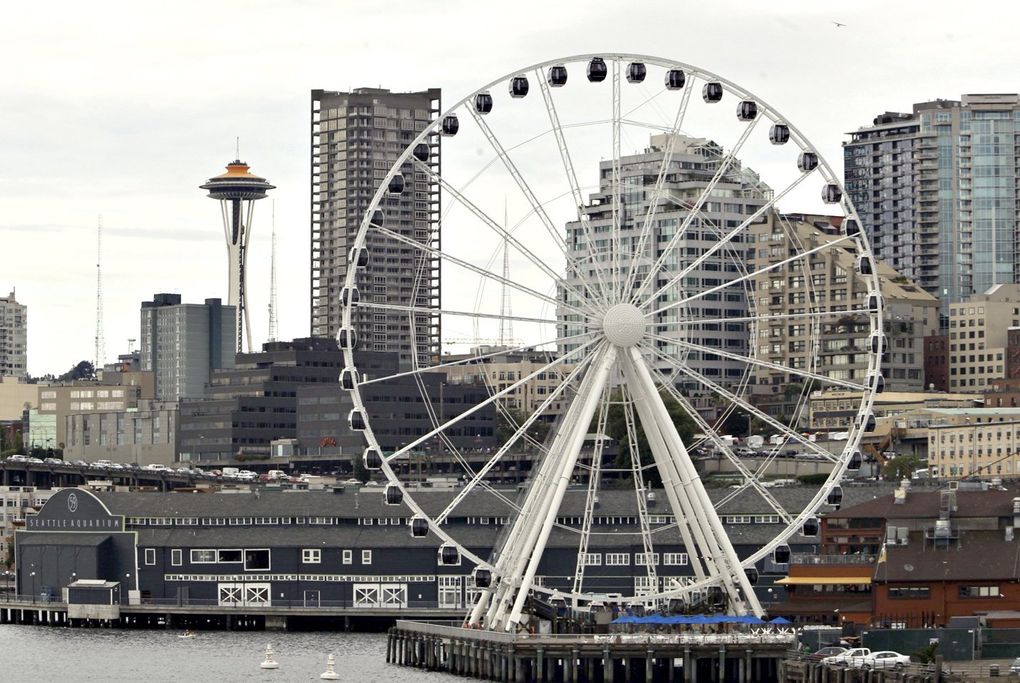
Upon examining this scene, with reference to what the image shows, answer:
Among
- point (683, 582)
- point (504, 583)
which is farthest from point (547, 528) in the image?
point (683, 582)

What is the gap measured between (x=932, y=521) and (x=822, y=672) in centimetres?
2448

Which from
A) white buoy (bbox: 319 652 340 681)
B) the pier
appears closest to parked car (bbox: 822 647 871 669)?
the pier

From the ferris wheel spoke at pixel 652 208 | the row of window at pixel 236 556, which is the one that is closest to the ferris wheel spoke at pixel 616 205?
the ferris wheel spoke at pixel 652 208

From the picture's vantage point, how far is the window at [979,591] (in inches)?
4498

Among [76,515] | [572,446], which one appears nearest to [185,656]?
[572,446]

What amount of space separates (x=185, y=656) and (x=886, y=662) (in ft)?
155

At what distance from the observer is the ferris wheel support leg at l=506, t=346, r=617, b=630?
109375 mm

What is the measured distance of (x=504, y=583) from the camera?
113 m

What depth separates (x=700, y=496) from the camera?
111 meters

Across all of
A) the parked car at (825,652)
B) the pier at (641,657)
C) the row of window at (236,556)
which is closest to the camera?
the parked car at (825,652)

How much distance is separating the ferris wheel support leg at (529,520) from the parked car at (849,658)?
15209 mm

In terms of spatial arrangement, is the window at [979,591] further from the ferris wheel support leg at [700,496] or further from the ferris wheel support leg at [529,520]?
the ferris wheel support leg at [529,520]

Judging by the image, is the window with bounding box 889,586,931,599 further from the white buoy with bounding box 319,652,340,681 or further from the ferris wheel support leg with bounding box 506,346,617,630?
the white buoy with bounding box 319,652,340,681

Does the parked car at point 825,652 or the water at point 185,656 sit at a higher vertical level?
the parked car at point 825,652
